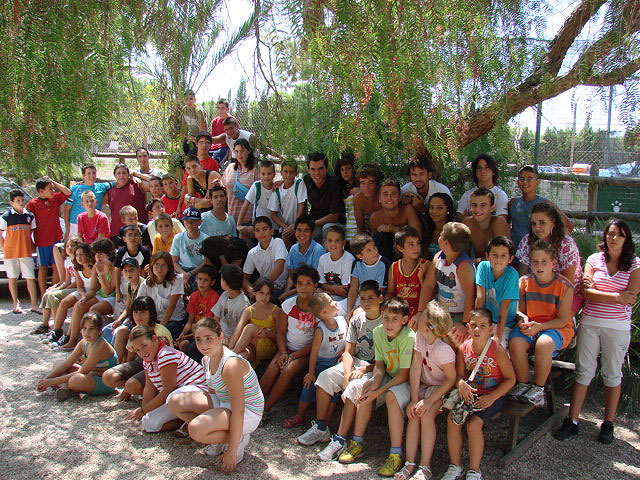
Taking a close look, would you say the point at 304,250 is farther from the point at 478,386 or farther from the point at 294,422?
the point at 478,386

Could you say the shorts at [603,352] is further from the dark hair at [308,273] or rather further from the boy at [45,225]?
the boy at [45,225]

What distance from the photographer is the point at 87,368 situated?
473 cm

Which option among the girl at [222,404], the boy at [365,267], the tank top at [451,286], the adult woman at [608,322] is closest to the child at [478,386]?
the tank top at [451,286]

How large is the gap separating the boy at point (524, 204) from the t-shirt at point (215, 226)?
8.74 feet

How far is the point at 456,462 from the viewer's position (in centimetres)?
334

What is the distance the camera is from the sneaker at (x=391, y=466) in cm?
337

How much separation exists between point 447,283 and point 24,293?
268 inches

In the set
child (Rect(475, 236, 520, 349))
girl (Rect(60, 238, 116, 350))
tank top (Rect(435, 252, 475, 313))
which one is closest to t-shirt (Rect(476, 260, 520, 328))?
child (Rect(475, 236, 520, 349))

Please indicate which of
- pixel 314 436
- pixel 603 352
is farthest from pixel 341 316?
pixel 603 352

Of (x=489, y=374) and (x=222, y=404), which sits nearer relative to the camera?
(x=489, y=374)

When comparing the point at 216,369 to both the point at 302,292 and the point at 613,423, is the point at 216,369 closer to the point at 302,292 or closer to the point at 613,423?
the point at 302,292

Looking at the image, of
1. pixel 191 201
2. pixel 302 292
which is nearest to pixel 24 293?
pixel 191 201

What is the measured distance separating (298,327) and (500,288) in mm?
1539

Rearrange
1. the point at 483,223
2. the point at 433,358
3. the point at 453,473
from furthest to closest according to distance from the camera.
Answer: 1. the point at 483,223
2. the point at 433,358
3. the point at 453,473
